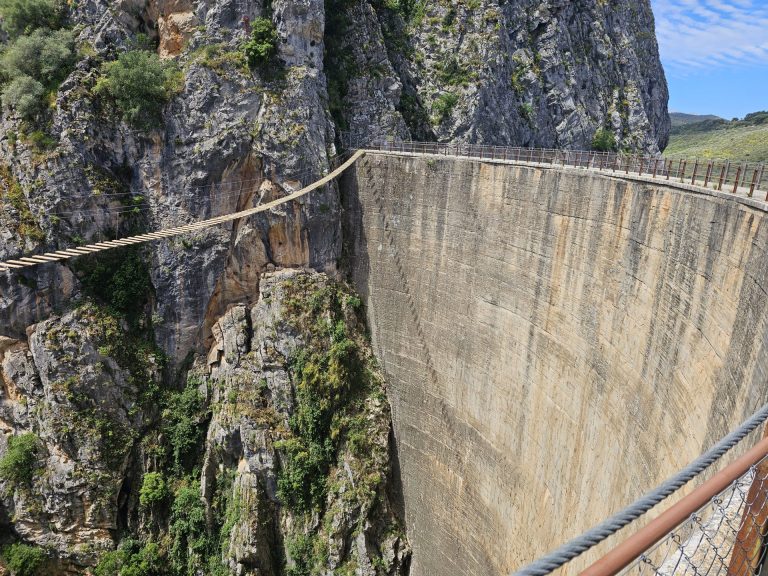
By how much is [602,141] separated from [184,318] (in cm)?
3180

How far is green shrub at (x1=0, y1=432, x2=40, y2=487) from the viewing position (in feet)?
81.9

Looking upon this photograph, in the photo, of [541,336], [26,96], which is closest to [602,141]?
[541,336]

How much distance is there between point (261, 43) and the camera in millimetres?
26719

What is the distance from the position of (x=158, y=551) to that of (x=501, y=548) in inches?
649

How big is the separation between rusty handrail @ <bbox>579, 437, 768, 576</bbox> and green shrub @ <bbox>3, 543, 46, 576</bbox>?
29824 mm

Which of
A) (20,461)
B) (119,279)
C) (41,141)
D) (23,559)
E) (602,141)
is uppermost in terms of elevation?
(602,141)

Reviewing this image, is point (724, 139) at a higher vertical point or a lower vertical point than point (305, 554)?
higher

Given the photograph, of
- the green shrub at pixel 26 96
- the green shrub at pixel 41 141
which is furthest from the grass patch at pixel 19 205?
the green shrub at pixel 26 96

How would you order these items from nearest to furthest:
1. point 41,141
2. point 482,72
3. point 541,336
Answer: point 541,336
point 41,141
point 482,72

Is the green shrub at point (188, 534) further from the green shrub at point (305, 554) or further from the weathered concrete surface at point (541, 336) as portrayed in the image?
the weathered concrete surface at point (541, 336)

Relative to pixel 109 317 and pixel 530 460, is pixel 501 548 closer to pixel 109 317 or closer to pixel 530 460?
pixel 530 460

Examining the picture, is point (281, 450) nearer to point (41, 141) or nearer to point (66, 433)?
point (66, 433)

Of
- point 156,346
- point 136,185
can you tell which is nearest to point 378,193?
point 136,185

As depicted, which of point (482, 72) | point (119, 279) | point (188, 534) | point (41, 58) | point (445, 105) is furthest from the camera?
point (482, 72)
